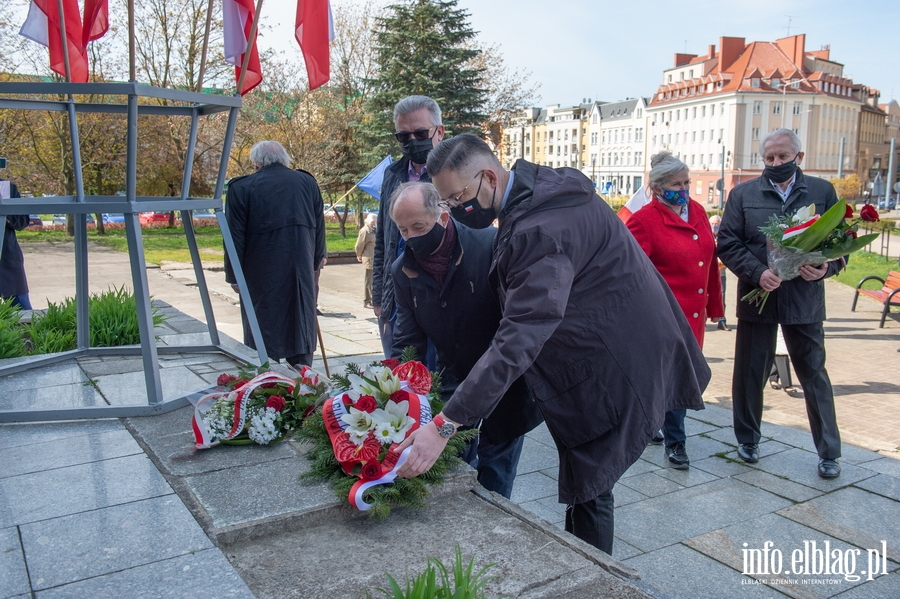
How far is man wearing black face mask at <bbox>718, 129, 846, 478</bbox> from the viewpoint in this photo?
4.69m

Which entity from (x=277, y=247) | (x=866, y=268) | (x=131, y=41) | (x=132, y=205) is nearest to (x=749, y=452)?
(x=277, y=247)

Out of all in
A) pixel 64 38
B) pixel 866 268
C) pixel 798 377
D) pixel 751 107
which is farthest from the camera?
pixel 751 107

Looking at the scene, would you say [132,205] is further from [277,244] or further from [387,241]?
[277,244]

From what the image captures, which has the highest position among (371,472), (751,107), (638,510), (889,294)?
(751,107)

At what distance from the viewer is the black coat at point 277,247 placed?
17.9ft

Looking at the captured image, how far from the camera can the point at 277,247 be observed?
18.1 feet

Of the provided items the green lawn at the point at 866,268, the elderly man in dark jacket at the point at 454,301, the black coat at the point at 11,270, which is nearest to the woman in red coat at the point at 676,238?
the elderly man in dark jacket at the point at 454,301

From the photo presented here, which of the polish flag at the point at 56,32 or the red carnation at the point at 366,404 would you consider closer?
the red carnation at the point at 366,404

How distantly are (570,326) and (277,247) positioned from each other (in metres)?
3.41

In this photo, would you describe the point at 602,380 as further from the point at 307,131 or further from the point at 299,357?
the point at 307,131

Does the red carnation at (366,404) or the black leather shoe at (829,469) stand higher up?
the red carnation at (366,404)

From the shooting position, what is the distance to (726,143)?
86.8 meters

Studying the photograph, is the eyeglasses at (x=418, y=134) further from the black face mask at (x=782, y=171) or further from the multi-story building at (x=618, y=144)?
the multi-story building at (x=618, y=144)

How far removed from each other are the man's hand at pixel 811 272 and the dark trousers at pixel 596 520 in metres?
2.47
